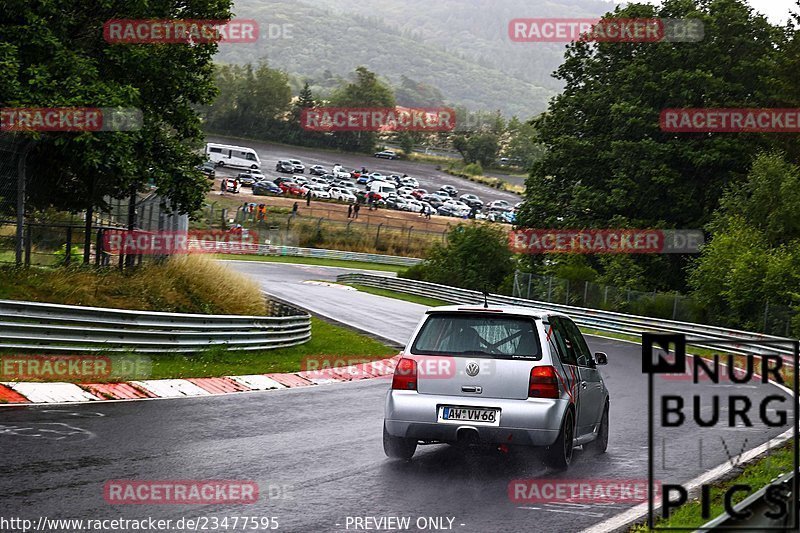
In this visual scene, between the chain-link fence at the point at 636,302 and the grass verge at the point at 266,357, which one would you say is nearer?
the grass verge at the point at 266,357

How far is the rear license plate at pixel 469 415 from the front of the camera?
32.7 ft

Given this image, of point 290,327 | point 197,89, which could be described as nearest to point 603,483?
point 290,327

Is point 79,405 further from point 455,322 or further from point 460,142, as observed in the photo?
point 460,142

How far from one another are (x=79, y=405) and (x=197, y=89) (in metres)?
11.8

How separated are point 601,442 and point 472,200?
101982 mm

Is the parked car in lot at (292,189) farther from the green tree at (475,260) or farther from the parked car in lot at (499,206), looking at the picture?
the green tree at (475,260)

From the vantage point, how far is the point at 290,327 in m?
23.4

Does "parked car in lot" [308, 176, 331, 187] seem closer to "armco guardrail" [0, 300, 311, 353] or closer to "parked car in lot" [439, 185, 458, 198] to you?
"parked car in lot" [439, 185, 458, 198]

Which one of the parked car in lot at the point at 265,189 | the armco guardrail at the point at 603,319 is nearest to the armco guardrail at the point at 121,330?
the armco guardrail at the point at 603,319

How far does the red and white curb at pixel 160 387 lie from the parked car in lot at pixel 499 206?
89.4 metres

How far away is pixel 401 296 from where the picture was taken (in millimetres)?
47219

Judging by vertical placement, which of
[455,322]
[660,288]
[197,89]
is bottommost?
[660,288]

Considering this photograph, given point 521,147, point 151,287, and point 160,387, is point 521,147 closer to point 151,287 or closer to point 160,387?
point 151,287

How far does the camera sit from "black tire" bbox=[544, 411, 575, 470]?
33.0 feet
